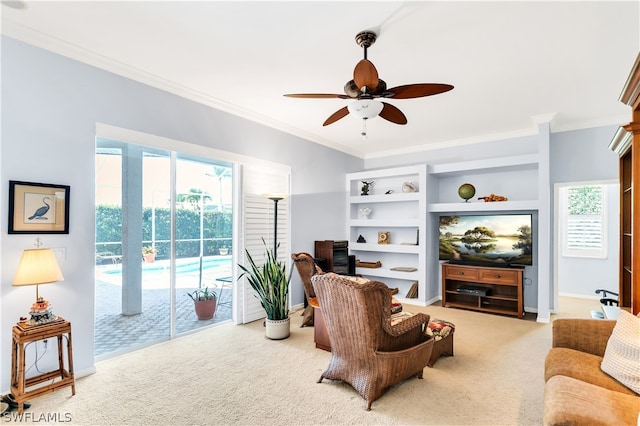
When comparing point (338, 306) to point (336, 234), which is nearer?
point (338, 306)

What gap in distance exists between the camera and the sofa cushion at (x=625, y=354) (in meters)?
1.89

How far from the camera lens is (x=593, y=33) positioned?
260 cm

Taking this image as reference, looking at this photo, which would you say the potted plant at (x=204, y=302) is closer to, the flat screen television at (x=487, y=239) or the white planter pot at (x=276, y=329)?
the white planter pot at (x=276, y=329)

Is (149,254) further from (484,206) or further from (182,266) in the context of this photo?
(484,206)

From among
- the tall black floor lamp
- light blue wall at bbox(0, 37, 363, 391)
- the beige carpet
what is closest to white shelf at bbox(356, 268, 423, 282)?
the beige carpet

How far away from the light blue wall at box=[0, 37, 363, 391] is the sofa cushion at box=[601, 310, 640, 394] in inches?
153

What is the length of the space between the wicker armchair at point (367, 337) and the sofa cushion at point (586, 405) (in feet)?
3.16

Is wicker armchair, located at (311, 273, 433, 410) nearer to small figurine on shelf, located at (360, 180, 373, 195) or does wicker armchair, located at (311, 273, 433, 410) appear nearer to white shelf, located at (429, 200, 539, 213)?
white shelf, located at (429, 200, 539, 213)

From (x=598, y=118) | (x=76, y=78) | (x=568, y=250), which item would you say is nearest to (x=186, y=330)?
(x=76, y=78)

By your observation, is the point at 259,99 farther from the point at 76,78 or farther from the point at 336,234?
the point at 336,234

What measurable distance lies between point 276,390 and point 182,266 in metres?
1.92

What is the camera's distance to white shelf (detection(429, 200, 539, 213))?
4755 mm

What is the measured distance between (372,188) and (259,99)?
3.29 m

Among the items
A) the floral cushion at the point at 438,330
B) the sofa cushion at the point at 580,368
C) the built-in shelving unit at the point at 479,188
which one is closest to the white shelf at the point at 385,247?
the built-in shelving unit at the point at 479,188
